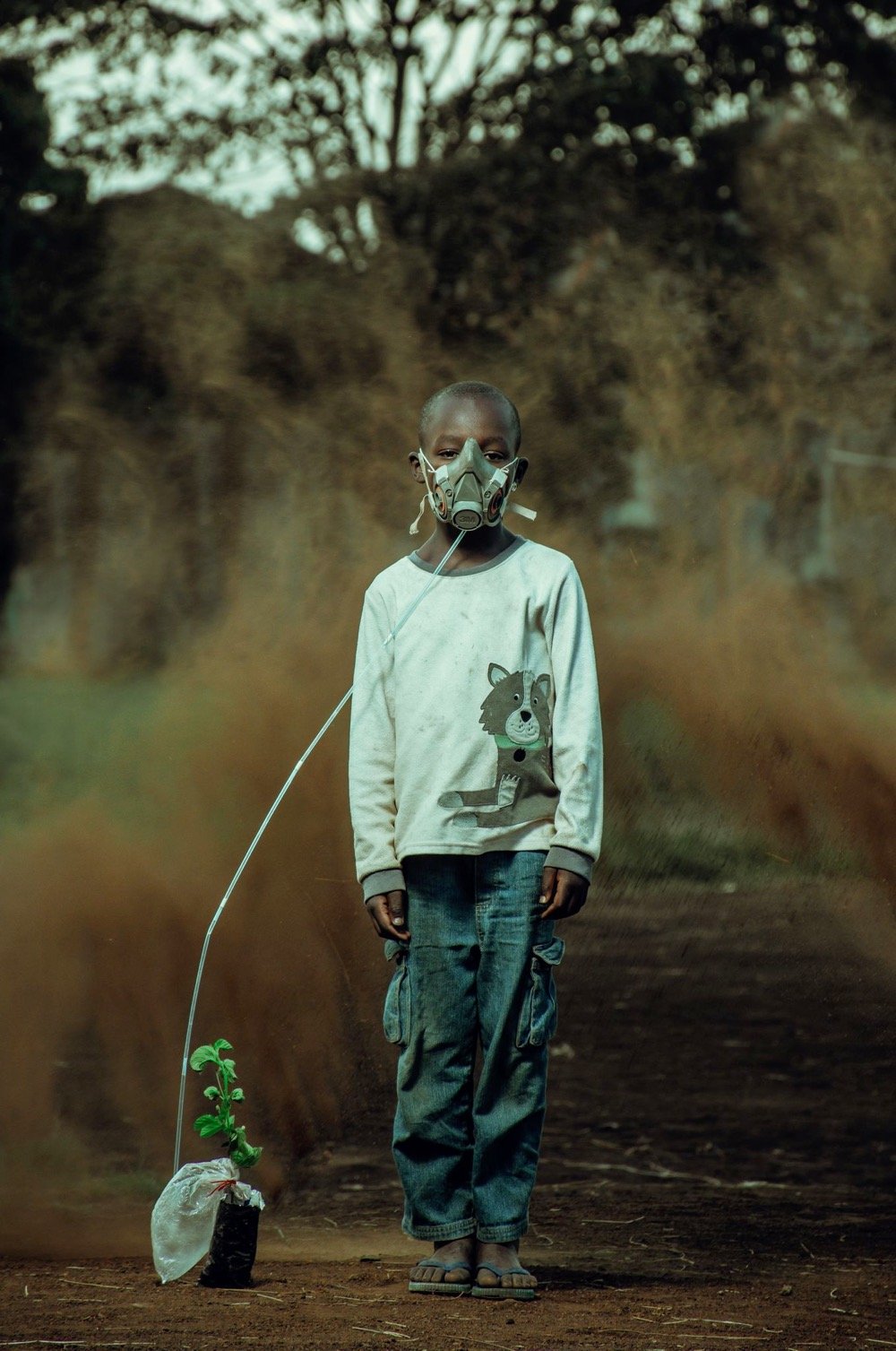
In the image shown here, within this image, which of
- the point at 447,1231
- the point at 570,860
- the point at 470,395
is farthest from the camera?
the point at 470,395

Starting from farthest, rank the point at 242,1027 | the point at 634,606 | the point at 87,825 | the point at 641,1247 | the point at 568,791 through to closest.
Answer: the point at 634,606
the point at 87,825
the point at 242,1027
the point at 641,1247
the point at 568,791

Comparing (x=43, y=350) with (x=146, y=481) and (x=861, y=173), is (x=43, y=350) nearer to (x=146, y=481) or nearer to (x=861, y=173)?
(x=146, y=481)

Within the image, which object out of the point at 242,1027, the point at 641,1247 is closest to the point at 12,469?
the point at 242,1027

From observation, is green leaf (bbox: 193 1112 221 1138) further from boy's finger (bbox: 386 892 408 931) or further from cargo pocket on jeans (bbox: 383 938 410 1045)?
boy's finger (bbox: 386 892 408 931)

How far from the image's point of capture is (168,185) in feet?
23.9

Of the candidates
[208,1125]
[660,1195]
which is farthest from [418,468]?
[660,1195]

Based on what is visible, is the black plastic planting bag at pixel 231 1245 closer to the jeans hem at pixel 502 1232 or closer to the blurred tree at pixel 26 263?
the jeans hem at pixel 502 1232

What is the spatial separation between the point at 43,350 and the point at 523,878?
4988 millimetres

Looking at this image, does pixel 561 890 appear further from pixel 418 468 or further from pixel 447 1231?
pixel 418 468

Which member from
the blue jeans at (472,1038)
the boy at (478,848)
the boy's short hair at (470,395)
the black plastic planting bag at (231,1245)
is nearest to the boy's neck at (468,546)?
the boy at (478,848)

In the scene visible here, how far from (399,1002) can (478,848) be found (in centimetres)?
33

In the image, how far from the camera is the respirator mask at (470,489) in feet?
9.45

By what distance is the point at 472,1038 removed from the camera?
2.90m

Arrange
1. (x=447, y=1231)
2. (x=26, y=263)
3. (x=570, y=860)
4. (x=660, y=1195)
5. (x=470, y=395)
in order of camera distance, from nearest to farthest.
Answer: (x=570, y=860) < (x=447, y=1231) < (x=470, y=395) < (x=660, y=1195) < (x=26, y=263)
